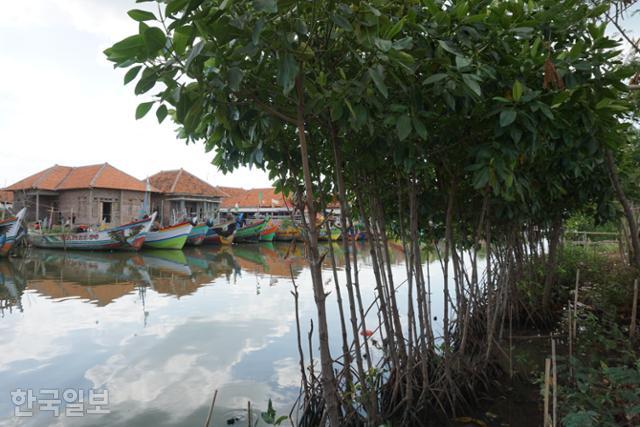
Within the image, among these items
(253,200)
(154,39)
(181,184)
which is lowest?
(154,39)

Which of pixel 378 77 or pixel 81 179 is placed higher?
pixel 81 179

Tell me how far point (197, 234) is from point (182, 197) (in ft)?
16.1

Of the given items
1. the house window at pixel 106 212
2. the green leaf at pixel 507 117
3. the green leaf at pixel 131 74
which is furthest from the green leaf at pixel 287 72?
the house window at pixel 106 212

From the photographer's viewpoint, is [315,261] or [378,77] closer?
[378,77]

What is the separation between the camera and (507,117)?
6.35 feet

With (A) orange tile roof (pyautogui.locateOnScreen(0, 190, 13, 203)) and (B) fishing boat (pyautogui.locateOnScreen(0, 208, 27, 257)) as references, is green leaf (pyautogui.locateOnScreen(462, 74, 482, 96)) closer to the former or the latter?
(B) fishing boat (pyautogui.locateOnScreen(0, 208, 27, 257))

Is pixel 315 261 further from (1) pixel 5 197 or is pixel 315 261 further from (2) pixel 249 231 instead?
(1) pixel 5 197

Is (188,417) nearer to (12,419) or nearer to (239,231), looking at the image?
(12,419)

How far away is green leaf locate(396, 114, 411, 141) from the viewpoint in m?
1.87

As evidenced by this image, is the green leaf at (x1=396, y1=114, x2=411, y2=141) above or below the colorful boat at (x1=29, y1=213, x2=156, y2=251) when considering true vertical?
above

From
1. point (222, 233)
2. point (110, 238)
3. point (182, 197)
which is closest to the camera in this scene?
point (110, 238)

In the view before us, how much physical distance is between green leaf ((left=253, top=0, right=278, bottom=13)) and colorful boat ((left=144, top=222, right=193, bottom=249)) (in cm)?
2129

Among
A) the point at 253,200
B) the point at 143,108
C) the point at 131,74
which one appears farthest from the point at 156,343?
the point at 253,200

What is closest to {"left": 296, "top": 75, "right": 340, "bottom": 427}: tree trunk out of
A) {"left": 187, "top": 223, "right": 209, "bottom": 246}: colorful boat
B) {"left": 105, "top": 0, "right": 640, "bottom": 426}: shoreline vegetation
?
{"left": 105, "top": 0, "right": 640, "bottom": 426}: shoreline vegetation
